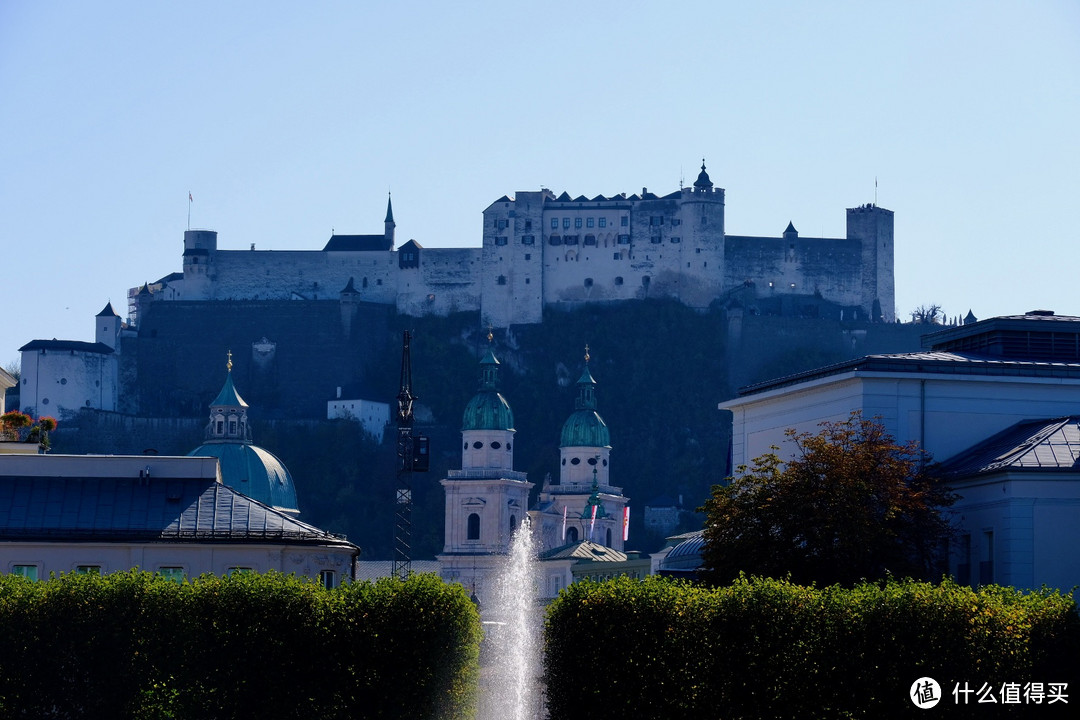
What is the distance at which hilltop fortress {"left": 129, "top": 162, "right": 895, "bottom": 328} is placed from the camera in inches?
6107

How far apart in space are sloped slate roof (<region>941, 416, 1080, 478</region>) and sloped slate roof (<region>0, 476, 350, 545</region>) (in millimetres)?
14424

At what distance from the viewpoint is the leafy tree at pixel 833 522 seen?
4384 centimetres

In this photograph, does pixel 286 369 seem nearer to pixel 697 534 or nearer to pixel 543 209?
pixel 543 209

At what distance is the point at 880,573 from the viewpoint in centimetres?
4422

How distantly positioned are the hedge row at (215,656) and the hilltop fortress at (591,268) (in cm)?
11441

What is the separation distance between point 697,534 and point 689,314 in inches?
3720

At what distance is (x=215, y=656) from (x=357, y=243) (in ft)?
395

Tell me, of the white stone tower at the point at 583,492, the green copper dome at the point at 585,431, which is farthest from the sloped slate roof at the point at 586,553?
the green copper dome at the point at 585,431

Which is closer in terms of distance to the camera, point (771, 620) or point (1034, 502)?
point (771, 620)

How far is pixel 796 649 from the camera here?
3744 centimetres

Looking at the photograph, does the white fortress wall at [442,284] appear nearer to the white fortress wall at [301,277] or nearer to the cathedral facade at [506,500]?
the white fortress wall at [301,277]

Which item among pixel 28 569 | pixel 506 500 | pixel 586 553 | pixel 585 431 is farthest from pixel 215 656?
pixel 585 431

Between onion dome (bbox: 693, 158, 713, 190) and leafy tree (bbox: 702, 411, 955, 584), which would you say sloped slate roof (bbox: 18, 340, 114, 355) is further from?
leafy tree (bbox: 702, 411, 955, 584)

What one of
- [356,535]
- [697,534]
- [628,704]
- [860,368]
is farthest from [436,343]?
[628,704]
